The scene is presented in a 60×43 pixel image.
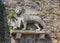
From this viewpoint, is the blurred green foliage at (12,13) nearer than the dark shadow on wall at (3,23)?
No

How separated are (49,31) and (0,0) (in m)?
1.28

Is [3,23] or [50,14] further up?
[50,14]

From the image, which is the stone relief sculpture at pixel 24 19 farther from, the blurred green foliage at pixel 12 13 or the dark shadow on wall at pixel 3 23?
the dark shadow on wall at pixel 3 23

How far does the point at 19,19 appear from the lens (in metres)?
6.20

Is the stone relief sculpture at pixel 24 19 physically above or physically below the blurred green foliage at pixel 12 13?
below

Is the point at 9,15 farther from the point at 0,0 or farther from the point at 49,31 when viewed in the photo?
the point at 49,31

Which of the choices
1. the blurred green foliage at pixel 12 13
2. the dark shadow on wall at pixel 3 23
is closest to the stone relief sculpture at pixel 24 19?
the blurred green foliage at pixel 12 13

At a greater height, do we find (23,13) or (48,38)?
(23,13)

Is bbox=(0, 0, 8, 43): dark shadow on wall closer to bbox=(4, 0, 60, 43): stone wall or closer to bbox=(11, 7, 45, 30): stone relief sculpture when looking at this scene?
bbox=(4, 0, 60, 43): stone wall

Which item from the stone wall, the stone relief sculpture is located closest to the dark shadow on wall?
the stone wall

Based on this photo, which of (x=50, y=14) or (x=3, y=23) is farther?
(x=50, y=14)

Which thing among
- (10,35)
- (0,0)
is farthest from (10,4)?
(10,35)

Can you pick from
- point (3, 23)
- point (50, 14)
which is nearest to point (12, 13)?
point (3, 23)

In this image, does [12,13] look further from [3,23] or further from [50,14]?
[50,14]
